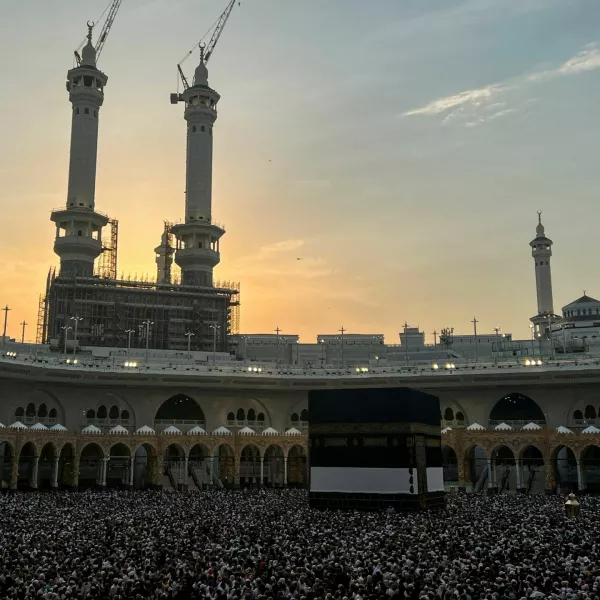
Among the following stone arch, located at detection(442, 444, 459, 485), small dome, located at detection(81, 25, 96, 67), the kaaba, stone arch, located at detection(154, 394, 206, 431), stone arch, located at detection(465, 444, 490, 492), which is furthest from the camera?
small dome, located at detection(81, 25, 96, 67)

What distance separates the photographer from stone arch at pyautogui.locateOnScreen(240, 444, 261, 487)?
5808 centimetres

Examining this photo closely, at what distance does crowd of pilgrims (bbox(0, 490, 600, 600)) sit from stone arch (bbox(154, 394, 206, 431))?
29007 mm

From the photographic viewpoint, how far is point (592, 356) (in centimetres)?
5466

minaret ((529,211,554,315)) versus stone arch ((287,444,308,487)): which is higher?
minaret ((529,211,554,315))

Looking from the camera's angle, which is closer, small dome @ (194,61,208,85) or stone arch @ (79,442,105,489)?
stone arch @ (79,442,105,489)

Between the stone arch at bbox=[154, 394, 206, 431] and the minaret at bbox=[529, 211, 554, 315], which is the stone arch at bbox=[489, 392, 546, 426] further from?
the minaret at bbox=[529, 211, 554, 315]

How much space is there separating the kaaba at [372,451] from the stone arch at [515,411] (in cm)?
2188

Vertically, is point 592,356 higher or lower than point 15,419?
higher

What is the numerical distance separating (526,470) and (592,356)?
398 inches

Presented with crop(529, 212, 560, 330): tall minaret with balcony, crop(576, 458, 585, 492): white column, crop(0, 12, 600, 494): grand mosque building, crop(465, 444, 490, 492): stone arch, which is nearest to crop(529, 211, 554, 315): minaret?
crop(529, 212, 560, 330): tall minaret with balcony

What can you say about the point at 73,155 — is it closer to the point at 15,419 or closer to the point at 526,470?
the point at 15,419

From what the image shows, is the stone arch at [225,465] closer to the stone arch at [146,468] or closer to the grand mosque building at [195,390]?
the grand mosque building at [195,390]

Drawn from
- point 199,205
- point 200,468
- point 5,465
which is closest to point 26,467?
point 5,465

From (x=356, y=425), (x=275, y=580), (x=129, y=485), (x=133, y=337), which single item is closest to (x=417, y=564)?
(x=275, y=580)
